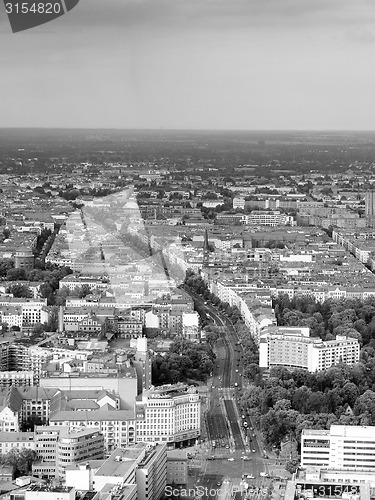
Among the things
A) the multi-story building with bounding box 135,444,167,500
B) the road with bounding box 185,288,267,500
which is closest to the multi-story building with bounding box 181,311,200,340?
the road with bounding box 185,288,267,500

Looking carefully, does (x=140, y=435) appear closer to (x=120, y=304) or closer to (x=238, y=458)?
(x=238, y=458)

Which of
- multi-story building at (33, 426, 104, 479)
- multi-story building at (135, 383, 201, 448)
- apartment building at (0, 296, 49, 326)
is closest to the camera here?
multi-story building at (33, 426, 104, 479)

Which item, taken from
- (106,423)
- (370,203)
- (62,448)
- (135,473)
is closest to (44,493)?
(135,473)

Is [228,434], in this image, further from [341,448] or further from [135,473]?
[135,473]

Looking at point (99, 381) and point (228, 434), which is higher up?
point (99, 381)

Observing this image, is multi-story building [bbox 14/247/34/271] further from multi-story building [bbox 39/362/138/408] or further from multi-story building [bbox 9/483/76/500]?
multi-story building [bbox 9/483/76/500]

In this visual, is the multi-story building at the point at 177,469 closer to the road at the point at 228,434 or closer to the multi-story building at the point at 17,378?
the road at the point at 228,434

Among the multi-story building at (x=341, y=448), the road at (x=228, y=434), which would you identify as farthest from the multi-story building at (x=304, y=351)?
the multi-story building at (x=341, y=448)

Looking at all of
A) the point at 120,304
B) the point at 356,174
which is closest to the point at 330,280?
the point at 120,304
